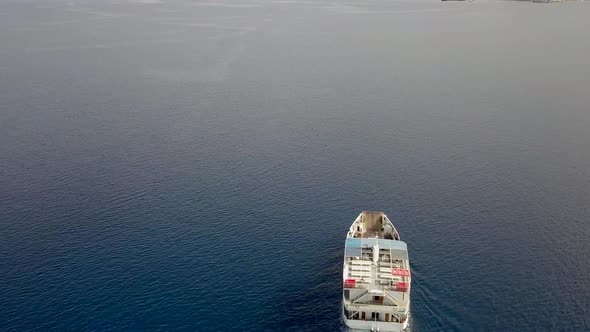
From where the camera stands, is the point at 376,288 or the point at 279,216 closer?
the point at 376,288

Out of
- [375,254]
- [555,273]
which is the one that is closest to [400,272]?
[375,254]

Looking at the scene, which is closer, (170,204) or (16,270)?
(16,270)

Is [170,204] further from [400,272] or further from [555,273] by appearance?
[555,273]

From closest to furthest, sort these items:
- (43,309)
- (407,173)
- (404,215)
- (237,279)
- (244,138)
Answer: (43,309)
(237,279)
(404,215)
(407,173)
(244,138)

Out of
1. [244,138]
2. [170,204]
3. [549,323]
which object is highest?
[244,138]

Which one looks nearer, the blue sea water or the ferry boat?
the ferry boat

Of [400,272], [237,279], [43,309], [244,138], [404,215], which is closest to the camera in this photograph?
[400,272]

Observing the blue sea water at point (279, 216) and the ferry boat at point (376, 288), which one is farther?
the blue sea water at point (279, 216)

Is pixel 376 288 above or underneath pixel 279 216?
underneath
